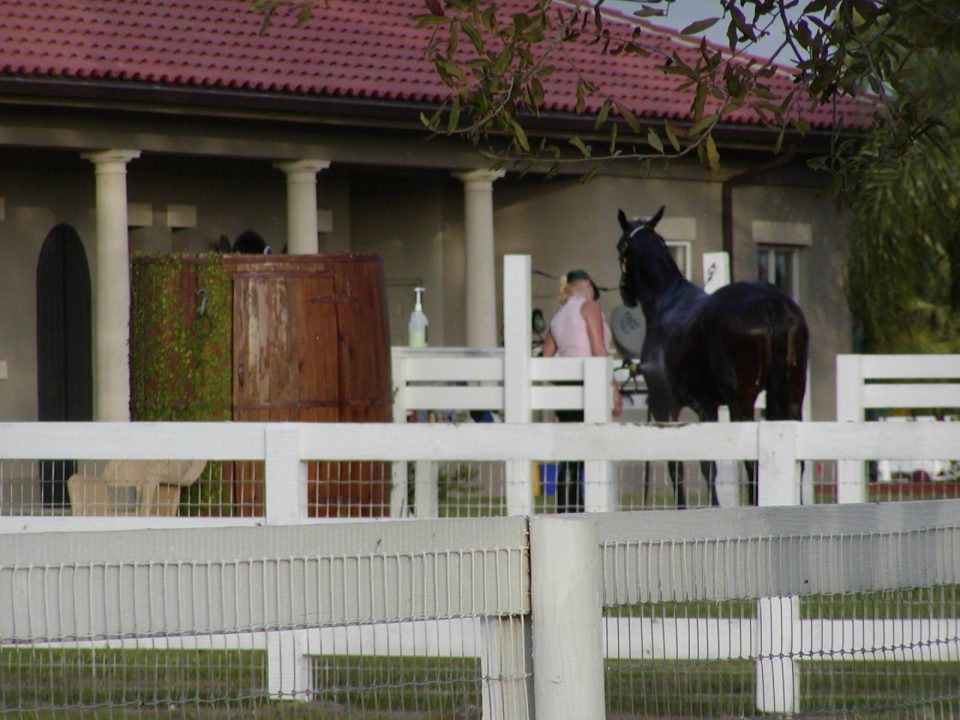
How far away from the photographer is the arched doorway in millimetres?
17547

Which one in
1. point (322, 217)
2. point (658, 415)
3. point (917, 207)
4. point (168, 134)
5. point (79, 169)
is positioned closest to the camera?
point (658, 415)

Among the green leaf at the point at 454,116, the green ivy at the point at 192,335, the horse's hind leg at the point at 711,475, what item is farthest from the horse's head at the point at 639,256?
the green leaf at the point at 454,116

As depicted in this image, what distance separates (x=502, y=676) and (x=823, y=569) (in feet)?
3.06

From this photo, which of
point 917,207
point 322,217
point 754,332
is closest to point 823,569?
point 754,332

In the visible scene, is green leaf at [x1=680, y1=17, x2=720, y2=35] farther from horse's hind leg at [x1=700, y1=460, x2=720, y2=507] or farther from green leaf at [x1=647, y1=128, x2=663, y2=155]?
horse's hind leg at [x1=700, y1=460, x2=720, y2=507]

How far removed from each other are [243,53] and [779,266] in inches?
284

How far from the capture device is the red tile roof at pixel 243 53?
1603 centimetres

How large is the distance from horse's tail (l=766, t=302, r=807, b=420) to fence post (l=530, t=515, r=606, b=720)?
8225mm

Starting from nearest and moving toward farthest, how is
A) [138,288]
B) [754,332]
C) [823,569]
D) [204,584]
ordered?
[204,584]
[823,569]
[138,288]
[754,332]

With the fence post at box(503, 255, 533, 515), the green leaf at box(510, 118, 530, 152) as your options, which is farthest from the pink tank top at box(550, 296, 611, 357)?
the green leaf at box(510, 118, 530, 152)

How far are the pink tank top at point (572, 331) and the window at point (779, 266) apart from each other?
23.7 ft

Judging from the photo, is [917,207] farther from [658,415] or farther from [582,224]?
[658,415]

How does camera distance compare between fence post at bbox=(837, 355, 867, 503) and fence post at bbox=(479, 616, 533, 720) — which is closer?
fence post at bbox=(479, 616, 533, 720)

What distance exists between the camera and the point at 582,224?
19.9 metres
